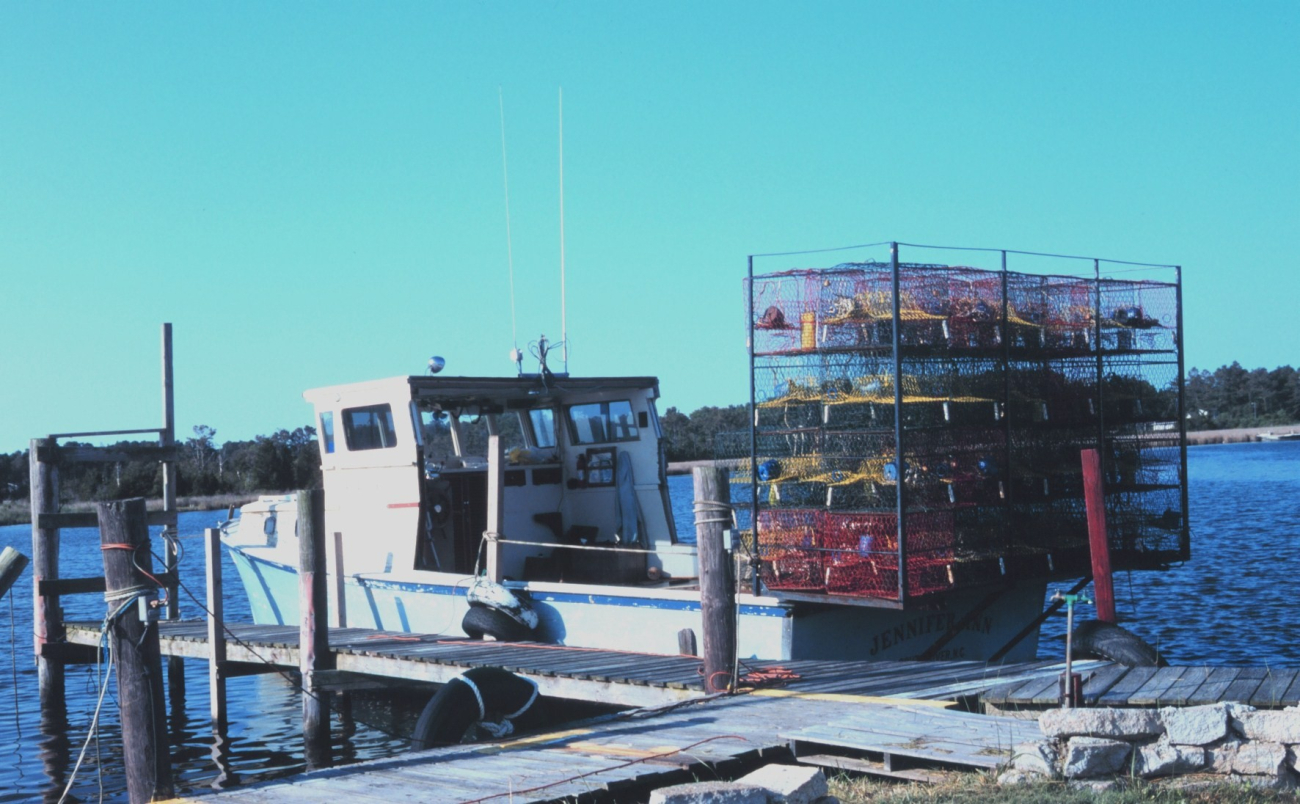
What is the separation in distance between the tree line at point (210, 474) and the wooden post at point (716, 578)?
45.7 m

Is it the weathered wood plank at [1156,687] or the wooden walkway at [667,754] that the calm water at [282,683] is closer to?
the wooden walkway at [667,754]

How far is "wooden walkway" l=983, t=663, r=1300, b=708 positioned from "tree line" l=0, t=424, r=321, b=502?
154 ft

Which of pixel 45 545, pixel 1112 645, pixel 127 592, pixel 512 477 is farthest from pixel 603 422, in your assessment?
pixel 127 592

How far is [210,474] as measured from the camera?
211 feet

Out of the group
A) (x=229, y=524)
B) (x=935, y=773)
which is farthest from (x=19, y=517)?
(x=935, y=773)

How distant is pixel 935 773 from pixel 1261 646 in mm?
12166

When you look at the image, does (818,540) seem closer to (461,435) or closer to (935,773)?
(935,773)

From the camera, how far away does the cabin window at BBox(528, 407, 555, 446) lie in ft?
48.4

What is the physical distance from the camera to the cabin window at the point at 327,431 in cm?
1438

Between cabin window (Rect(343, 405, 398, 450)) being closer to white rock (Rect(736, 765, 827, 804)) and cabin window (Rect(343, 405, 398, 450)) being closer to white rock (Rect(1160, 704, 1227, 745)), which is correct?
white rock (Rect(736, 765, 827, 804))

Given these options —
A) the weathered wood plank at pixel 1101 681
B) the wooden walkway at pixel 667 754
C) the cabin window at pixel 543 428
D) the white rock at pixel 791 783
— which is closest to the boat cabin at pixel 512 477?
the cabin window at pixel 543 428

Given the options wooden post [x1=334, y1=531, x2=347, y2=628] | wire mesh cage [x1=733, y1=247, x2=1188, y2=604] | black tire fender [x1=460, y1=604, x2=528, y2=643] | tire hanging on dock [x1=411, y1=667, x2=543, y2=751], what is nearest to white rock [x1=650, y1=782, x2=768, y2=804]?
tire hanging on dock [x1=411, y1=667, x2=543, y2=751]

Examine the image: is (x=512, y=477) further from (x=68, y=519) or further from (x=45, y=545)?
(x=45, y=545)

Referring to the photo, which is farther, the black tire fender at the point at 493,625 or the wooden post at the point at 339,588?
the wooden post at the point at 339,588
